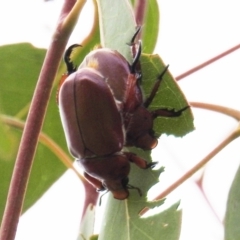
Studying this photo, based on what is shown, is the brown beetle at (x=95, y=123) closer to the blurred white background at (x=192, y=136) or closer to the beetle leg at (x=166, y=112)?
the beetle leg at (x=166, y=112)

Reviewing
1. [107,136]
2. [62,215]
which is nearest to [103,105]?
[107,136]

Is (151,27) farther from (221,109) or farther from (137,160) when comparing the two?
(137,160)

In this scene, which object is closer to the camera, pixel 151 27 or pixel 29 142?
pixel 29 142

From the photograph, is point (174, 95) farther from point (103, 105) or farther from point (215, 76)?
point (215, 76)

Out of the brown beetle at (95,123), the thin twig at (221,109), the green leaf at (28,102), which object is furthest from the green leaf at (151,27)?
the brown beetle at (95,123)

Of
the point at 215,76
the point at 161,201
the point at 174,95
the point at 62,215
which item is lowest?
the point at 62,215

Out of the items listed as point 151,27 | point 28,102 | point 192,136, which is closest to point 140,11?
point 151,27
